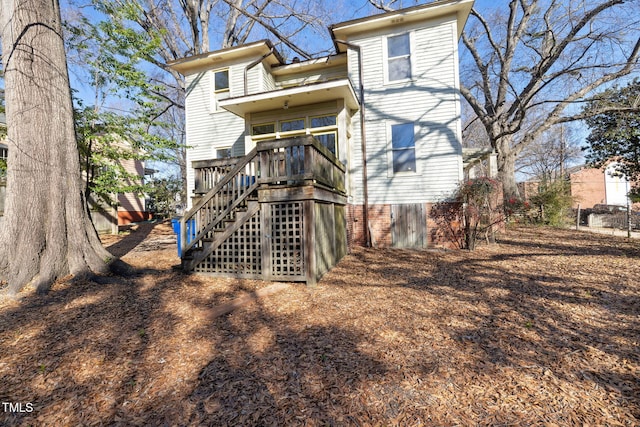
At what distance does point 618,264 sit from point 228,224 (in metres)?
8.02

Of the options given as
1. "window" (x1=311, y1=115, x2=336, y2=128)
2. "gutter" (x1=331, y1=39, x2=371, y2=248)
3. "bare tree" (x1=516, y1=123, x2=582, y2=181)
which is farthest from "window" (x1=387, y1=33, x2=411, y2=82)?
"bare tree" (x1=516, y1=123, x2=582, y2=181)

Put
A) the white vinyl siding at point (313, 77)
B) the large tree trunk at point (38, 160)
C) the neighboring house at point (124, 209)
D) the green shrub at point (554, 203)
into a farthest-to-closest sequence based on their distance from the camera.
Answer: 1. the green shrub at point (554, 203)
2. the neighboring house at point (124, 209)
3. the white vinyl siding at point (313, 77)
4. the large tree trunk at point (38, 160)

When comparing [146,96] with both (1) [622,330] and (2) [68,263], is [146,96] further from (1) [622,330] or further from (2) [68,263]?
(1) [622,330]

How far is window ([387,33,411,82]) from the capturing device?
8844mm

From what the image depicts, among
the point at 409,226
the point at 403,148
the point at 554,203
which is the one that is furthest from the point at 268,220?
the point at 554,203

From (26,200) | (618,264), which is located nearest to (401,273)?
(618,264)

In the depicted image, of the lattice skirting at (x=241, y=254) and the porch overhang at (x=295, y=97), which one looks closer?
the lattice skirting at (x=241, y=254)

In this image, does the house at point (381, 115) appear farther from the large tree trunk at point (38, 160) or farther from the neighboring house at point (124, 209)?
the neighboring house at point (124, 209)

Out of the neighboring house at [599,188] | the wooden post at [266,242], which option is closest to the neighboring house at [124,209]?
the wooden post at [266,242]

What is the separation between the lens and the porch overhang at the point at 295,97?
24.6 ft

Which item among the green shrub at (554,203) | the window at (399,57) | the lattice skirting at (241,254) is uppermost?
the window at (399,57)

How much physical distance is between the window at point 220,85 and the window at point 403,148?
6300mm

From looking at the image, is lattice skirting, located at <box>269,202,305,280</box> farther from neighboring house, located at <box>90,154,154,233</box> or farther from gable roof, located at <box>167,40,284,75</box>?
neighboring house, located at <box>90,154,154,233</box>

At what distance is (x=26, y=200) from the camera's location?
4168mm
